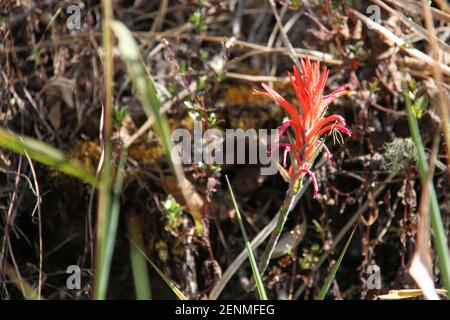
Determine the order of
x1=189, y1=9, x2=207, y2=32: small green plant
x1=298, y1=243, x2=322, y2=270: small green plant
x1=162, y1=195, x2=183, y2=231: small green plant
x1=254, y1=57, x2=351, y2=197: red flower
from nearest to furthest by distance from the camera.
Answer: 1. x1=254, y1=57, x2=351, y2=197: red flower
2. x1=162, y1=195, x2=183, y2=231: small green plant
3. x1=298, y1=243, x2=322, y2=270: small green plant
4. x1=189, y1=9, x2=207, y2=32: small green plant

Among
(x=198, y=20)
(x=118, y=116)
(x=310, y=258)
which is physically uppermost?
(x=198, y=20)

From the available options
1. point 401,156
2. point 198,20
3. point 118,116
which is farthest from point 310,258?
point 198,20

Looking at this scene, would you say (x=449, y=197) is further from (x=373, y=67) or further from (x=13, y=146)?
(x=13, y=146)

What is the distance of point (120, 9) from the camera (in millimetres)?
2826

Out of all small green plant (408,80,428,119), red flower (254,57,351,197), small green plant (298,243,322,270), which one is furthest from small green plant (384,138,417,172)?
red flower (254,57,351,197)

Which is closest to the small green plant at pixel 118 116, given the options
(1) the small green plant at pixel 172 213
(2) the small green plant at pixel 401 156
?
(1) the small green plant at pixel 172 213

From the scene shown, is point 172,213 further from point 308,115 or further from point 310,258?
point 308,115

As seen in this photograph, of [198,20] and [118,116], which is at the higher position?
[198,20]


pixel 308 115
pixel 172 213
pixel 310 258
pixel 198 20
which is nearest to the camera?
pixel 308 115

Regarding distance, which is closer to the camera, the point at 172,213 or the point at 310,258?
the point at 172,213

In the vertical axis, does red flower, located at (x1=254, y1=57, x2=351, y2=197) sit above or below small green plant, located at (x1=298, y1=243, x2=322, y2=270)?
above

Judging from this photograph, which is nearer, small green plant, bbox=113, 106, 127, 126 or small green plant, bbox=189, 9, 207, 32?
small green plant, bbox=113, 106, 127, 126

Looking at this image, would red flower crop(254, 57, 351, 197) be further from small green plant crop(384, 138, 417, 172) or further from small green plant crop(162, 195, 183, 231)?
small green plant crop(384, 138, 417, 172)
